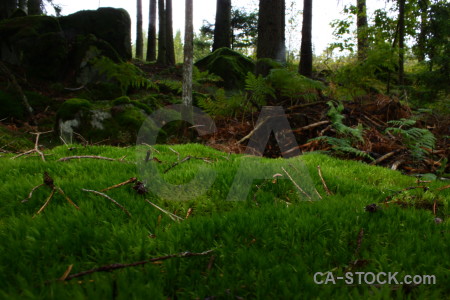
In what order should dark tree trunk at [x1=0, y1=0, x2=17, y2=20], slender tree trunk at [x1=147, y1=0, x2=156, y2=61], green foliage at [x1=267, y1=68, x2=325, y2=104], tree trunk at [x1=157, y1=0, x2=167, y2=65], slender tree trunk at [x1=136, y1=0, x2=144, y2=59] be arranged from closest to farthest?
1. green foliage at [x1=267, y1=68, x2=325, y2=104]
2. dark tree trunk at [x1=0, y1=0, x2=17, y2=20]
3. tree trunk at [x1=157, y1=0, x2=167, y2=65]
4. slender tree trunk at [x1=147, y1=0, x2=156, y2=61]
5. slender tree trunk at [x1=136, y1=0, x2=144, y2=59]

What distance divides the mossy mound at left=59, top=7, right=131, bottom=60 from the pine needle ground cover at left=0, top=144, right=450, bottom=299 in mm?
9909

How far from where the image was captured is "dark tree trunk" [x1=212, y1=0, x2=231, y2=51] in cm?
1466

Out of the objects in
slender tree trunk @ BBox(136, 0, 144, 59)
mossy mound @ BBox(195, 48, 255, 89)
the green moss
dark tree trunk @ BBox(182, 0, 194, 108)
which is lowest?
the green moss

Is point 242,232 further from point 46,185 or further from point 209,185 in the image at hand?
point 46,185

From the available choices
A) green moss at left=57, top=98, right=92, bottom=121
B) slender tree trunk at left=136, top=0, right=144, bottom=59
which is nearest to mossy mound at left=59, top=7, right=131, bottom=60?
green moss at left=57, top=98, right=92, bottom=121

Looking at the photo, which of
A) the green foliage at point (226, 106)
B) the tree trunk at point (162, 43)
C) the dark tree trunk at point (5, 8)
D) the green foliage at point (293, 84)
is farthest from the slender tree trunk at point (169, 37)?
the green foliage at point (293, 84)

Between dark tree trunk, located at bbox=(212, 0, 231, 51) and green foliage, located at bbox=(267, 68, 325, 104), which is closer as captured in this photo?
green foliage, located at bbox=(267, 68, 325, 104)

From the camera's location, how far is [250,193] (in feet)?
7.73

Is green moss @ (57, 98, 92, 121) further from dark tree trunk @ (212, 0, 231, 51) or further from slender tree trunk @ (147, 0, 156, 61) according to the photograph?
slender tree trunk @ (147, 0, 156, 61)

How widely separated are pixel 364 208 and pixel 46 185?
2517 millimetres

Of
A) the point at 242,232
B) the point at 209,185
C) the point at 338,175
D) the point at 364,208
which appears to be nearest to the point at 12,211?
the point at 209,185

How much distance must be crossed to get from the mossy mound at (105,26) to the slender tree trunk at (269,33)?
6324mm

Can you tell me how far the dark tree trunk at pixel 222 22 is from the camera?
14664 millimetres

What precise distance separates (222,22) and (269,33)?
27.8ft
